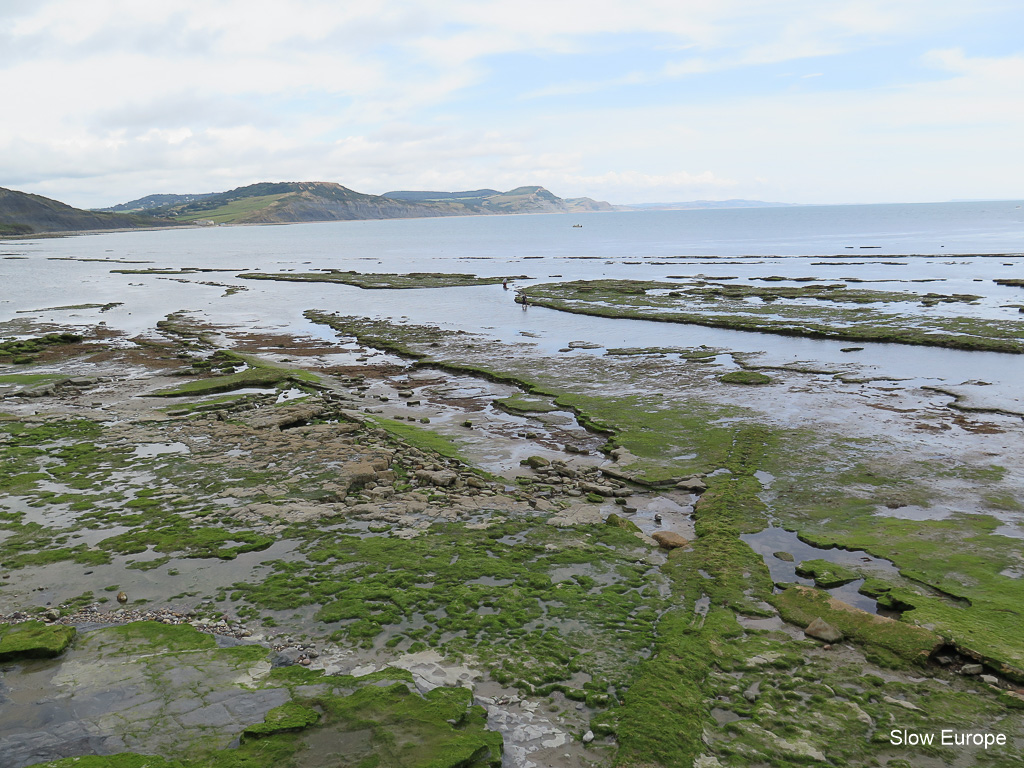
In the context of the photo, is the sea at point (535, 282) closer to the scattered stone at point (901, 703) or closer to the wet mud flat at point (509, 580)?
the wet mud flat at point (509, 580)

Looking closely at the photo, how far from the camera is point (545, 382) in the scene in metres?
43.0

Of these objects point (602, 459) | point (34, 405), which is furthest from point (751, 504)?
point (34, 405)

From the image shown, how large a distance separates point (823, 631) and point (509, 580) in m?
8.17

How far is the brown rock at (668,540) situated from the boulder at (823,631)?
5.05 metres

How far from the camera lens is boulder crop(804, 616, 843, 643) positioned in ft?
50.2

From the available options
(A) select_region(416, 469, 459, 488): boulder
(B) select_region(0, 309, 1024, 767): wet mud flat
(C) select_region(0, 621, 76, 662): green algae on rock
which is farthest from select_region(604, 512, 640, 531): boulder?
(C) select_region(0, 621, 76, 662): green algae on rock

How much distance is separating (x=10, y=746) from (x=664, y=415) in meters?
29.4

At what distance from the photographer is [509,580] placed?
18.5 m

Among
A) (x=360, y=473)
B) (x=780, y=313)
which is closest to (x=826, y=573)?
(x=360, y=473)

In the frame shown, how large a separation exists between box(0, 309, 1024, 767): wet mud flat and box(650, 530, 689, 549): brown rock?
10 cm

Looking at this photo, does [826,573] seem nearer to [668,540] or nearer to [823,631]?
[823,631]

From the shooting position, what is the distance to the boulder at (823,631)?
1529cm

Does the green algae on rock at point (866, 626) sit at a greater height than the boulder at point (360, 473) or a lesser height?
lesser

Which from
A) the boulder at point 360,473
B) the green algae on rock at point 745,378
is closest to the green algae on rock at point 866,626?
the boulder at point 360,473
